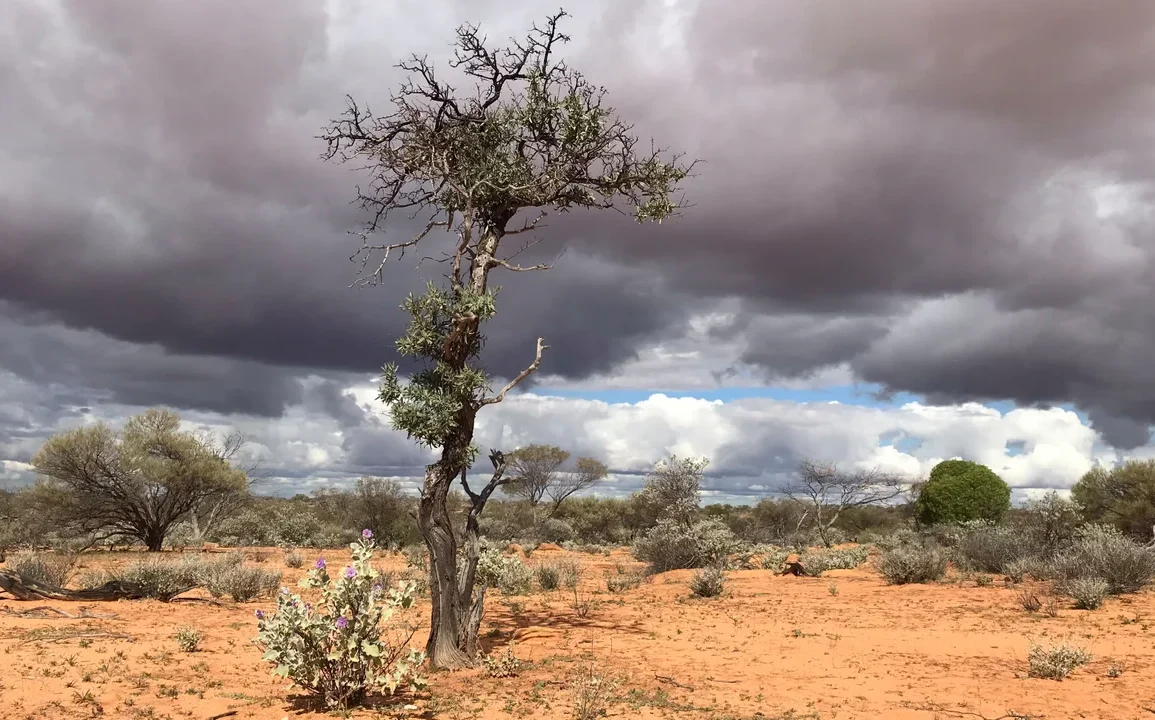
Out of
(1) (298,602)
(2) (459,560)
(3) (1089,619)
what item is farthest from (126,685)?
(3) (1089,619)

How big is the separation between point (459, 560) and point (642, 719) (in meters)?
3.86

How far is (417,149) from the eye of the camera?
11.8m

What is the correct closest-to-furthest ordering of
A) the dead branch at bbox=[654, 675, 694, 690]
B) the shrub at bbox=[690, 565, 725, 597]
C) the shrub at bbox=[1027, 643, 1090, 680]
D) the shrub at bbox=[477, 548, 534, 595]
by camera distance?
the dead branch at bbox=[654, 675, 694, 690], the shrub at bbox=[1027, 643, 1090, 680], the shrub at bbox=[477, 548, 534, 595], the shrub at bbox=[690, 565, 725, 597]

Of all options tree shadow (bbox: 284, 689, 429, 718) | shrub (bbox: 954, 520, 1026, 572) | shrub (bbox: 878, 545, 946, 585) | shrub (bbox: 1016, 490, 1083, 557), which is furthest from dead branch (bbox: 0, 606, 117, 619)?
shrub (bbox: 1016, 490, 1083, 557)

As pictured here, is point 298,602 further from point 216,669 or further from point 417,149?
point 417,149

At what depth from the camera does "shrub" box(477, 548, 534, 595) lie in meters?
11.9

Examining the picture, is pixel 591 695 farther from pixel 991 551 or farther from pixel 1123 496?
pixel 1123 496

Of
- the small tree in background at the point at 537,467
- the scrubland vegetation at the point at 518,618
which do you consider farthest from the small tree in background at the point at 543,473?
the scrubland vegetation at the point at 518,618

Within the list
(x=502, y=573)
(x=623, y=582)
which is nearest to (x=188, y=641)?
(x=502, y=573)

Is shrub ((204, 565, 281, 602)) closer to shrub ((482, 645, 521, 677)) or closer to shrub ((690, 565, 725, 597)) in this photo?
shrub ((482, 645, 521, 677))

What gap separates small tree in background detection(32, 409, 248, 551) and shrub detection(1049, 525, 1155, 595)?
29070 millimetres

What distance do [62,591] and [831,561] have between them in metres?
20.7

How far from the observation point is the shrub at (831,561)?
23812 mm

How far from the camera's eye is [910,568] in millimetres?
20656
